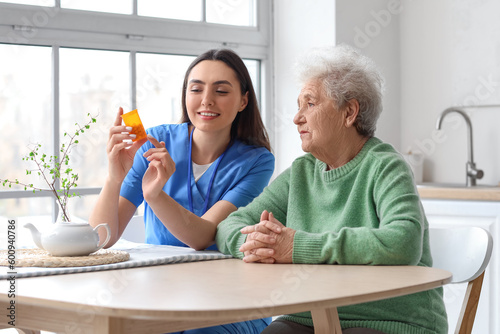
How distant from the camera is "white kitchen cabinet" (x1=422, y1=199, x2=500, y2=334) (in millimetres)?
2961

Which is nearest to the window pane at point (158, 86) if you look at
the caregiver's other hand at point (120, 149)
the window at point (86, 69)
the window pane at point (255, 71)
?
the window at point (86, 69)

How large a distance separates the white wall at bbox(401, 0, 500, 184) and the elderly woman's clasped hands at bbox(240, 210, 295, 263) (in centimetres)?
220

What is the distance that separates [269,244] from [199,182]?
56 cm

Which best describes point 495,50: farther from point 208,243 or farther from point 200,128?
point 208,243

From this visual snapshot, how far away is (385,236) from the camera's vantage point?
4.98ft

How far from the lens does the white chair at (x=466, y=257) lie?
1.78 metres

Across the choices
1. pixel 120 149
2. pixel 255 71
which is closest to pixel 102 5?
pixel 255 71

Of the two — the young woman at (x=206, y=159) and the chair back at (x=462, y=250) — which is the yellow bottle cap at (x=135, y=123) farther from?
the chair back at (x=462, y=250)

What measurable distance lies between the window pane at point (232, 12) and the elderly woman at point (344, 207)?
1.69 metres

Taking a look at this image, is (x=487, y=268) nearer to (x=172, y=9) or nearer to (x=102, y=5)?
(x=172, y=9)

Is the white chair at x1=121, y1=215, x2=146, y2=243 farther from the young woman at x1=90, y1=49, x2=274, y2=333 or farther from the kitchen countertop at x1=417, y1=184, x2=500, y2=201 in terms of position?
the kitchen countertop at x1=417, y1=184, x2=500, y2=201

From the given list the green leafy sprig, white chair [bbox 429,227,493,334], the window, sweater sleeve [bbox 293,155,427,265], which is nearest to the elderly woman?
sweater sleeve [bbox 293,155,427,265]

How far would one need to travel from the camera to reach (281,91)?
3648 millimetres

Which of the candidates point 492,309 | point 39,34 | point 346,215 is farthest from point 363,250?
point 39,34
